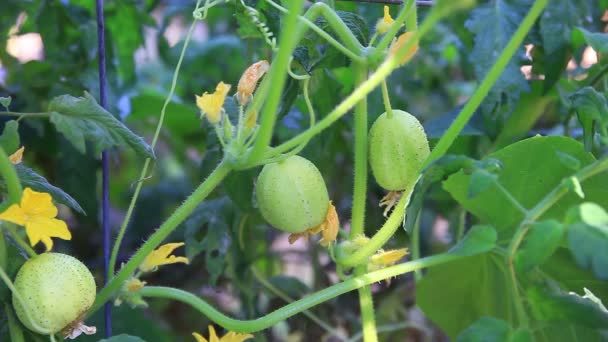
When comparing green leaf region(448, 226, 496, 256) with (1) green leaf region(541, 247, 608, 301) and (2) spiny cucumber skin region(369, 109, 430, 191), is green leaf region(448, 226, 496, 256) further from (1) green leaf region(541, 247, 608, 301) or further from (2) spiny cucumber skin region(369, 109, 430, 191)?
(1) green leaf region(541, 247, 608, 301)

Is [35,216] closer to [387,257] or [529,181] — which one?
[387,257]

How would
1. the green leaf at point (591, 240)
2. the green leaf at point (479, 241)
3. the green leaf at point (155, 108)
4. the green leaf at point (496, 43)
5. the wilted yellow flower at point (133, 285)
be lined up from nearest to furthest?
the green leaf at point (591, 240) → the green leaf at point (479, 241) → the wilted yellow flower at point (133, 285) → the green leaf at point (496, 43) → the green leaf at point (155, 108)

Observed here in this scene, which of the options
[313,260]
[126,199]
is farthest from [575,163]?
[126,199]

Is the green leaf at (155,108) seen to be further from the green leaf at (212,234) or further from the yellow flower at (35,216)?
the yellow flower at (35,216)

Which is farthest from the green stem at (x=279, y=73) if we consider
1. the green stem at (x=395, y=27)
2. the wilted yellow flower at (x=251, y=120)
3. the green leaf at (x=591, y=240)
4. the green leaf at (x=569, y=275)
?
the green leaf at (x=569, y=275)

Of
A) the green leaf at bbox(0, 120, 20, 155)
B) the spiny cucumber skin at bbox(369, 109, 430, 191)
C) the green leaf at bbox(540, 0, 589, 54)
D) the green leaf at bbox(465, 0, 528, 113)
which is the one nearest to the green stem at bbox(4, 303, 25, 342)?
the green leaf at bbox(0, 120, 20, 155)
